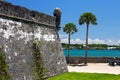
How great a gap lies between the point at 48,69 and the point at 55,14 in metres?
5.66

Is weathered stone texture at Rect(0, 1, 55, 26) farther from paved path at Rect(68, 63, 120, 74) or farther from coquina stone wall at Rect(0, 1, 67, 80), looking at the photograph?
paved path at Rect(68, 63, 120, 74)

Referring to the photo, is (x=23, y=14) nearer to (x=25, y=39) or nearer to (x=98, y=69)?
(x=25, y=39)

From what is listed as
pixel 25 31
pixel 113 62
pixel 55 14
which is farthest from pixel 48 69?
pixel 113 62

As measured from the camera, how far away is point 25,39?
16.7m

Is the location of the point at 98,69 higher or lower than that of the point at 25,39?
lower

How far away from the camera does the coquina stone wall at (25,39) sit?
47.3 feet

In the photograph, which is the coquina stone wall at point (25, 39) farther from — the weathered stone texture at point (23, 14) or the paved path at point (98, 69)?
the paved path at point (98, 69)

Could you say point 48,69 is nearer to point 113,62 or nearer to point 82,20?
point 113,62

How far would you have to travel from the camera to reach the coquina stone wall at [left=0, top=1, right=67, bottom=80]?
47.3ft

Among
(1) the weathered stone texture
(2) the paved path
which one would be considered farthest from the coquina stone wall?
(2) the paved path

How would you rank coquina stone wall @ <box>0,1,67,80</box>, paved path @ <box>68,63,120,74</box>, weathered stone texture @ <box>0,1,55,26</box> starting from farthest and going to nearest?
1. paved path @ <box>68,63,120,74</box>
2. weathered stone texture @ <box>0,1,55,26</box>
3. coquina stone wall @ <box>0,1,67,80</box>

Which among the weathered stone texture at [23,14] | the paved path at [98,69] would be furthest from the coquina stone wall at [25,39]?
the paved path at [98,69]

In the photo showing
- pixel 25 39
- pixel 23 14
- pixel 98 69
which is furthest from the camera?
pixel 98 69

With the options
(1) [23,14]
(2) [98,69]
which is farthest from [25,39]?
(2) [98,69]
